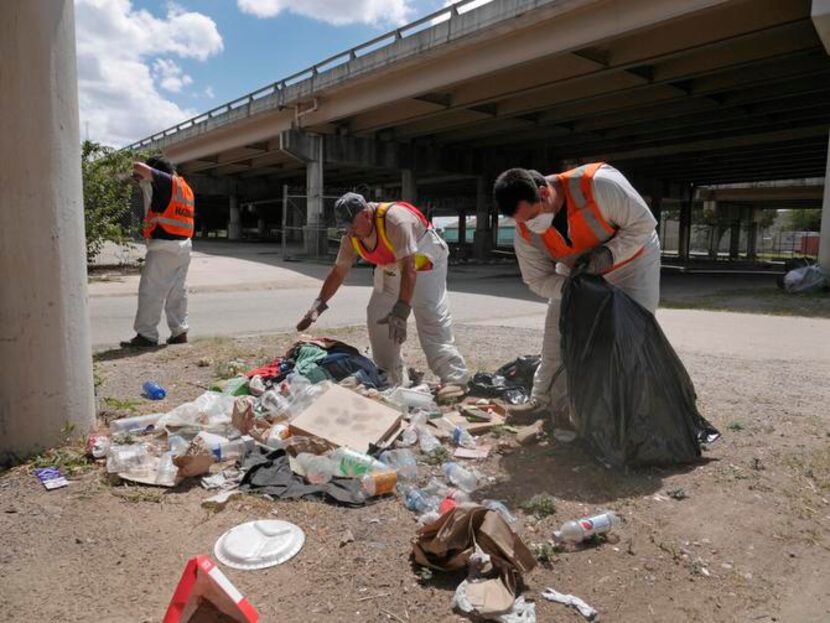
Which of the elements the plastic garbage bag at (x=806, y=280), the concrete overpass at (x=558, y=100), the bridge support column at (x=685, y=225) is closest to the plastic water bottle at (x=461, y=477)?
the concrete overpass at (x=558, y=100)

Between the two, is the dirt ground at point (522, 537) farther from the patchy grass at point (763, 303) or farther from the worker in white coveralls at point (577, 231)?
the patchy grass at point (763, 303)

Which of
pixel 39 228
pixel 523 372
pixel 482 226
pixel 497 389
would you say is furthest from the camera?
pixel 482 226

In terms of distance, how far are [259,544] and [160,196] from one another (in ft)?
14.3

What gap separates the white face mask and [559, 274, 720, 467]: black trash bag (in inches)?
12.7

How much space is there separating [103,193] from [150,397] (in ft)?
38.0

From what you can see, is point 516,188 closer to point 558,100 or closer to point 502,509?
point 502,509

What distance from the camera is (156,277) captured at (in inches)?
237

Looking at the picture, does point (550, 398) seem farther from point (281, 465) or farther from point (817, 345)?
point (817, 345)

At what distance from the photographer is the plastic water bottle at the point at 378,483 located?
2896 mm

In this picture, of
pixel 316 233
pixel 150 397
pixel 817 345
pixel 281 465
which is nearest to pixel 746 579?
pixel 281 465

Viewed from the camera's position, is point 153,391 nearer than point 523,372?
Yes

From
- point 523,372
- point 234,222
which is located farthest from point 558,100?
point 234,222

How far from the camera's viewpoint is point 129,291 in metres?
11.9

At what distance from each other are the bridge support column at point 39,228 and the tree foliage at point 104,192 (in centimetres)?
1194
